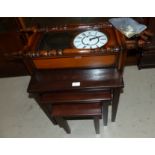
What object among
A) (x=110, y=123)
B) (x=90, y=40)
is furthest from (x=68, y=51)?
(x=110, y=123)

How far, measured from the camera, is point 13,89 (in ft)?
6.81

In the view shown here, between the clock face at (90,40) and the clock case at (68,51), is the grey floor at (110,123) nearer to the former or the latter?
the clock case at (68,51)

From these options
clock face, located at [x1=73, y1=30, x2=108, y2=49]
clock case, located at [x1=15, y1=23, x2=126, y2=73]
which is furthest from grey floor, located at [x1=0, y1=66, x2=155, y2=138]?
clock face, located at [x1=73, y1=30, x2=108, y2=49]

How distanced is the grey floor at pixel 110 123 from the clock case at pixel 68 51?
2.13 ft

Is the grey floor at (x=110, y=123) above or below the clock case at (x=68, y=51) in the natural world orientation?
below

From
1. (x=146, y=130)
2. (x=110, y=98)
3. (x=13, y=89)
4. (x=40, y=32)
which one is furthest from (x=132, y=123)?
(x=13, y=89)

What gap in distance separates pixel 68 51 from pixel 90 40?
0.61ft

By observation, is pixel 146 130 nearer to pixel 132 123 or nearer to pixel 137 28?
pixel 132 123

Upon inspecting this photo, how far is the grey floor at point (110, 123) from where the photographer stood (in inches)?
63.7

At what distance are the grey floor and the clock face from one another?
79cm

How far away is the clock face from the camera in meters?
1.17

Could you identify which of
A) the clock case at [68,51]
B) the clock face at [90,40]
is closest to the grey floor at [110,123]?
the clock case at [68,51]

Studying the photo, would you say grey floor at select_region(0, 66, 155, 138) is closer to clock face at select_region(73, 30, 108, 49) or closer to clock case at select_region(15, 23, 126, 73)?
clock case at select_region(15, 23, 126, 73)

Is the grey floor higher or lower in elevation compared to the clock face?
lower
